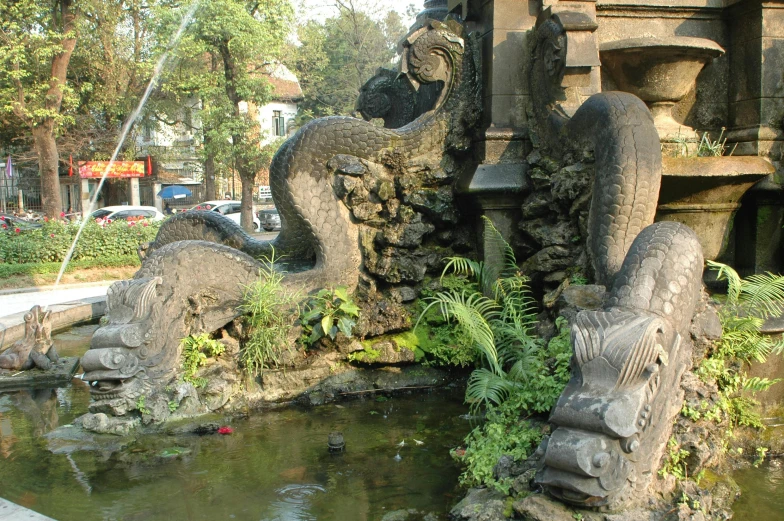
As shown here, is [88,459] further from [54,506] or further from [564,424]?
[564,424]

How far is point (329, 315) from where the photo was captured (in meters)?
5.41

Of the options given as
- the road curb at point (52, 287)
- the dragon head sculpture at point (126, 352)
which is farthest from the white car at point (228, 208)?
the dragon head sculpture at point (126, 352)

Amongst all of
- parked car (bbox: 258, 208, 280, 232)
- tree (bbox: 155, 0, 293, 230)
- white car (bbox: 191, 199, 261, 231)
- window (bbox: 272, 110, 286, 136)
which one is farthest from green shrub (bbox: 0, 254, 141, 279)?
window (bbox: 272, 110, 286, 136)

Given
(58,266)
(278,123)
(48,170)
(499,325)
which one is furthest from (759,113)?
(278,123)

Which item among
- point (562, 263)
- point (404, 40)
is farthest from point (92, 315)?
point (562, 263)

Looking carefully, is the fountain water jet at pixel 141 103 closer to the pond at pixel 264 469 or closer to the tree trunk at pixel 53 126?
the tree trunk at pixel 53 126

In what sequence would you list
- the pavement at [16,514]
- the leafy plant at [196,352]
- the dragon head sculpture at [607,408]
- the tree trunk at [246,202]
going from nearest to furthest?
the dragon head sculpture at [607,408] < the pavement at [16,514] < the leafy plant at [196,352] < the tree trunk at [246,202]

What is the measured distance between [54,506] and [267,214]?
27.6 m

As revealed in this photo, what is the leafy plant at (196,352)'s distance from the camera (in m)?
5.03

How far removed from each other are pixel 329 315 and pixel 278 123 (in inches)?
1490

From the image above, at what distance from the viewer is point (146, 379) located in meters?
4.79

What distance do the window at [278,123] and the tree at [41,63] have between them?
19.8 m

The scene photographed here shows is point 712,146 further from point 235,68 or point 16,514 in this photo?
point 235,68

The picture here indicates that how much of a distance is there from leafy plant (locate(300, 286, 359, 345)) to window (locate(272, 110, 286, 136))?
122 feet
